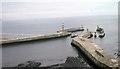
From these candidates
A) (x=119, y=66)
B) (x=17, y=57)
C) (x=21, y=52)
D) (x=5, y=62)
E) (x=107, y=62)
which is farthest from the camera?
(x=21, y=52)

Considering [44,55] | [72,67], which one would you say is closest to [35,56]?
[44,55]

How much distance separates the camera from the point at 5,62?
34969 mm

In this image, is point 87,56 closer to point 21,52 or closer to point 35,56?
point 35,56

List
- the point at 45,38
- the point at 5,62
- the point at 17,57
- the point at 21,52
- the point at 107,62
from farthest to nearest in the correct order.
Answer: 1. the point at 45,38
2. the point at 21,52
3. the point at 17,57
4. the point at 5,62
5. the point at 107,62

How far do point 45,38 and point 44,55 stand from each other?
2193 cm

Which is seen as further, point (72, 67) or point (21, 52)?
point (21, 52)

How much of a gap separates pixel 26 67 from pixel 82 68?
792 centimetres

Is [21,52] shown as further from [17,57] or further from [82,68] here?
[82,68]

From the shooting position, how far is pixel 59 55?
39469 millimetres

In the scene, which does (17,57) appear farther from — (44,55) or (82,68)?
(82,68)

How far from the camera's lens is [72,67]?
27953 millimetres

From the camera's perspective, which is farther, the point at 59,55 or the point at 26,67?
the point at 59,55

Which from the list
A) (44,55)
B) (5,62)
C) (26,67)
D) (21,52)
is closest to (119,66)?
(26,67)

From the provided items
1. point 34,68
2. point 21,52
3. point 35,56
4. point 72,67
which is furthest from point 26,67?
point 21,52
